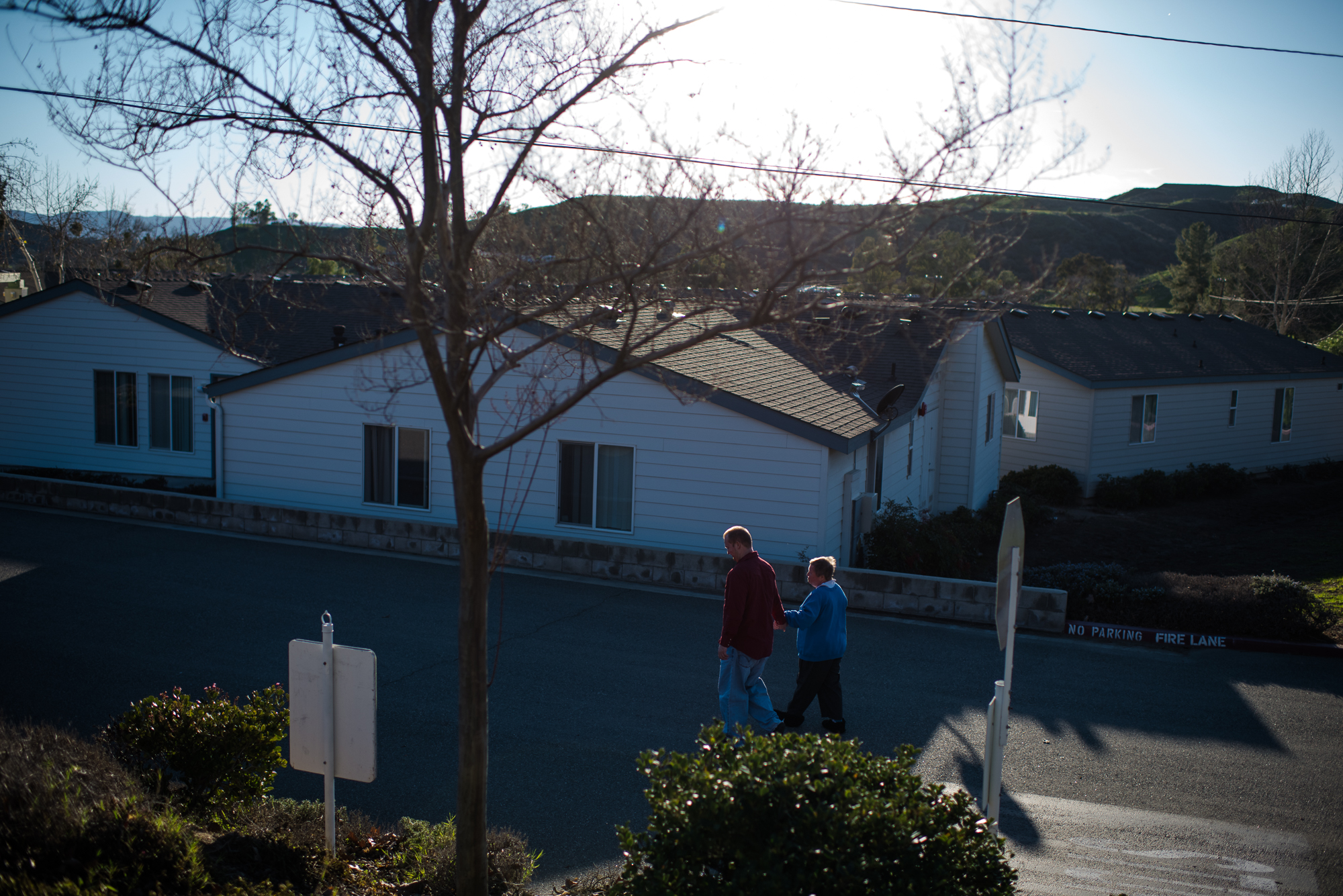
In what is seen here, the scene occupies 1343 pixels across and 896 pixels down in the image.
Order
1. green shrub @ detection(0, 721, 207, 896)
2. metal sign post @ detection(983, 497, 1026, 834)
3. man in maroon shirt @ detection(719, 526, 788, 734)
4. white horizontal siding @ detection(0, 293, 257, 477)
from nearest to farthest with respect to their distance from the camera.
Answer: green shrub @ detection(0, 721, 207, 896) < metal sign post @ detection(983, 497, 1026, 834) < man in maroon shirt @ detection(719, 526, 788, 734) < white horizontal siding @ detection(0, 293, 257, 477)

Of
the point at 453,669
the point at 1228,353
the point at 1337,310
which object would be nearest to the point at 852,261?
the point at 453,669

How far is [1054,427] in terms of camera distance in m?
25.6

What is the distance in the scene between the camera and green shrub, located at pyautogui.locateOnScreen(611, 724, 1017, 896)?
3.81 m

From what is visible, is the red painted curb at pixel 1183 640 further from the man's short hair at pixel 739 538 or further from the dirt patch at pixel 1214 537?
the man's short hair at pixel 739 538

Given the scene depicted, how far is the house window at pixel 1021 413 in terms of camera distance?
1032 inches

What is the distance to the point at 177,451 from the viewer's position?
20547 millimetres

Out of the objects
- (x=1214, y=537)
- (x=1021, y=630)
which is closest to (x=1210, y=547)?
(x=1214, y=537)

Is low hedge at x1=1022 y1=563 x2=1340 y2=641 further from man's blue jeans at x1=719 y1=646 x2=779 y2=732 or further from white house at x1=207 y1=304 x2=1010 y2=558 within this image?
man's blue jeans at x1=719 y1=646 x2=779 y2=732

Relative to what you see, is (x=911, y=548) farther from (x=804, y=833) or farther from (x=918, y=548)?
(x=804, y=833)

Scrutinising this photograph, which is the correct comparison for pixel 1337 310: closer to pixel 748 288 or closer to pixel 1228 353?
pixel 1228 353

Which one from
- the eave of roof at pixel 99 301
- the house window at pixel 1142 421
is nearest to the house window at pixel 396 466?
the eave of roof at pixel 99 301

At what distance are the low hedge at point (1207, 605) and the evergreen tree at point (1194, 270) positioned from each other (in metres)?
55.6

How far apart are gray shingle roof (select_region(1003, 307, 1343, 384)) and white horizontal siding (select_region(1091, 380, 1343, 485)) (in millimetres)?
489

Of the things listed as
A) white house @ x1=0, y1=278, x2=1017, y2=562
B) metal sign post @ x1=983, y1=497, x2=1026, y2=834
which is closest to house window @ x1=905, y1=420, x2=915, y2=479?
white house @ x1=0, y1=278, x2=1017, y2=562
